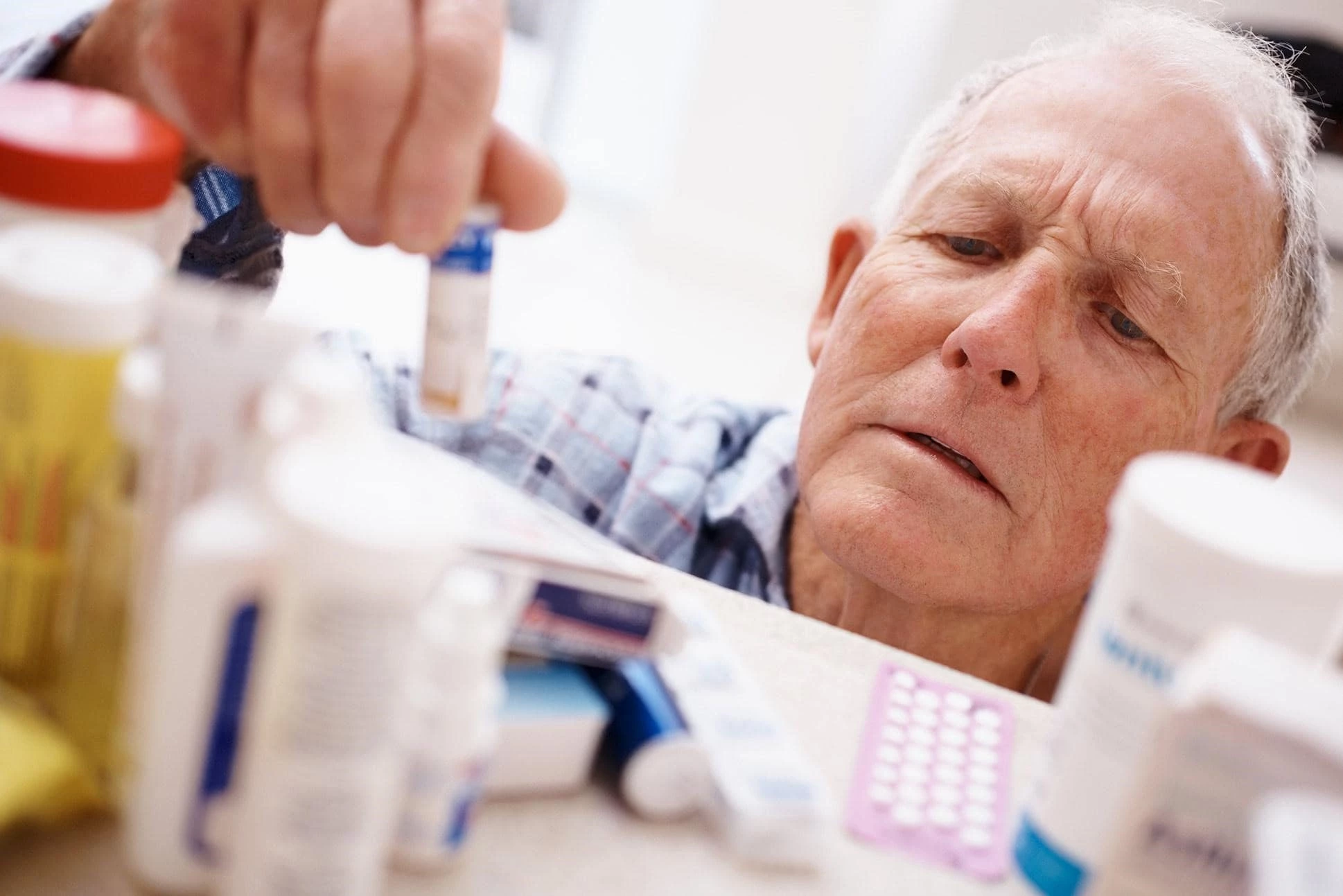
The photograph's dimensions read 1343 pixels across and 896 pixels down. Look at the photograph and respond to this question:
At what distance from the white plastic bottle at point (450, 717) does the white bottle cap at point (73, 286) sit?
200mm

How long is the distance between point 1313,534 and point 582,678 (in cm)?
39

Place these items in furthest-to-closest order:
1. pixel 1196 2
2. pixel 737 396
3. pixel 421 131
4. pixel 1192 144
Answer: pixel 737 396, pixel 1196 2, pixel 1192 144, pixel 421 131

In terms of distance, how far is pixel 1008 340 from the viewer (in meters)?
1.21

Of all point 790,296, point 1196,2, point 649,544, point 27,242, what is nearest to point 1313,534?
point 27,242

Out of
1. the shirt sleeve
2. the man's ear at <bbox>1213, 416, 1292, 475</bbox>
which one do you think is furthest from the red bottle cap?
the man's ear at <bbox>1213, 416, 1292, 475</bbox>

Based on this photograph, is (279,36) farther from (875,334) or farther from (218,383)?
(875,334)

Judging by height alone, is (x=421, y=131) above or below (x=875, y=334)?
above

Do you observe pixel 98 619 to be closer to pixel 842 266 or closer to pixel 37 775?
Result: pixel 37 775

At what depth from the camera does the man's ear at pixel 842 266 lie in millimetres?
1561

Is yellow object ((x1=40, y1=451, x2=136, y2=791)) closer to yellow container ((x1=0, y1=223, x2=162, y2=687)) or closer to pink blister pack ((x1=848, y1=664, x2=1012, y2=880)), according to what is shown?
yellow container ((x1=0, y1=223, x2=162, y2=687))

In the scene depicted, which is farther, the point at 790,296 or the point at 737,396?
the point at 790,296

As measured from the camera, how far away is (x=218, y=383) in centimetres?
59

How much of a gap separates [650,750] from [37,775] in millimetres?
298

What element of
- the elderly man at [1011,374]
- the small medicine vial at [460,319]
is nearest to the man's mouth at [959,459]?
the elderly man at [1011,374]
